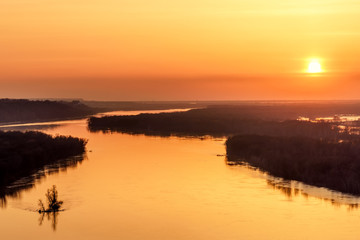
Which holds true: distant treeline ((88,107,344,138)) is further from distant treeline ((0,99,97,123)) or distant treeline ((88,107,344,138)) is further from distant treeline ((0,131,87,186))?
distant treeline ((0,99,97,123))

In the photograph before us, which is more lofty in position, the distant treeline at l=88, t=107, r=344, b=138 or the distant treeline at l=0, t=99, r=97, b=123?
the distant treeline at l=0, t=99, r=97, b=123

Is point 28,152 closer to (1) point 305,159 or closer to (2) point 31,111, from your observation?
(1) point 305,159

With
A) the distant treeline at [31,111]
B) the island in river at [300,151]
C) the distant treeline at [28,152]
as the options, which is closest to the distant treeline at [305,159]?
the island in river at [300,151]

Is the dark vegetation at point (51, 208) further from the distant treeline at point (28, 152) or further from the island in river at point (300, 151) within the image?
the island in river at point (300, 151)

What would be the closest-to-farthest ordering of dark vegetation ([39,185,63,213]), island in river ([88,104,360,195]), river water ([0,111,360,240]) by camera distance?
river water ([0,111,360,240]) → dark vegetation ([39,185,63,213]) → island in river ([88,104,360,195])

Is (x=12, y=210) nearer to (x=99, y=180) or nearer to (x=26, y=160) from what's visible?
(x=99, y=180)

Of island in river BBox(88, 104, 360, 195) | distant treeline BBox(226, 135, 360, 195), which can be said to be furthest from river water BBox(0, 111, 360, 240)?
island in river BBox(88, 104, 360, 195)

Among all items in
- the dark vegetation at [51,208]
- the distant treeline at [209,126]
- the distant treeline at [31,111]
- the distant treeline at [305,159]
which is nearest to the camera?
the dark vegetation at [51,208]
